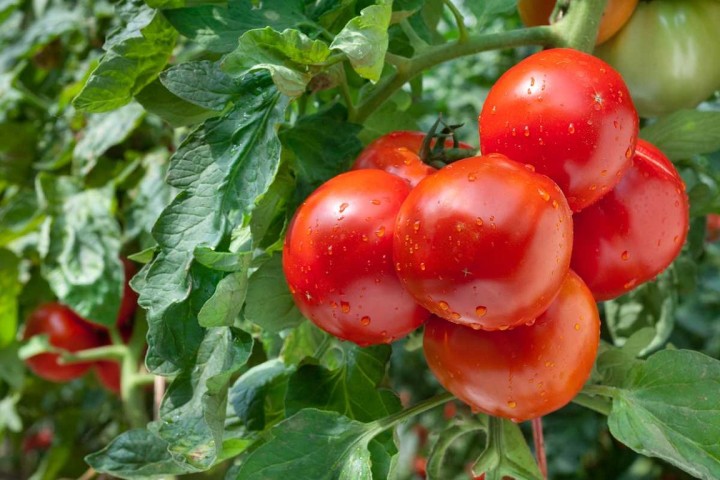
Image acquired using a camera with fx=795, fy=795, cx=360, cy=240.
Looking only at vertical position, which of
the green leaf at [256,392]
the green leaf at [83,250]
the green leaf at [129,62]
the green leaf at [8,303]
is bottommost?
the green leaf at [8,303]

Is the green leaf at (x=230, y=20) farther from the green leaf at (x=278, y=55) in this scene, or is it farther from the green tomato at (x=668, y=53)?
the green tomato at (x=668, y=53)

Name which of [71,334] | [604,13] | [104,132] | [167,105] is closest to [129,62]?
[167,105]

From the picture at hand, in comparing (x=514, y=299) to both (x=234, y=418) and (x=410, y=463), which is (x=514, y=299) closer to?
(x=234, y=418)

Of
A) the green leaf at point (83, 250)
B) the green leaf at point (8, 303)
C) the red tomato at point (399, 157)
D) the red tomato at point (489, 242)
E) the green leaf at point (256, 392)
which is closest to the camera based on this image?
the red tomato at point (489, 242)

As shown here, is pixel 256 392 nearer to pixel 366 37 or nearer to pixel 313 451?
pixel 313 451

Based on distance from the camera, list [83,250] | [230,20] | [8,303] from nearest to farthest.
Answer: [230,20]
[83,250]
[8,303]

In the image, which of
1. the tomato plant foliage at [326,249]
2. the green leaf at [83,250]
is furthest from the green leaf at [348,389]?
the green leaf at [83,250]

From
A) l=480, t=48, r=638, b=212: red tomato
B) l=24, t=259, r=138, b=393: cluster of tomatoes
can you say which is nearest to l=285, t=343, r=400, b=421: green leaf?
l=480, t=48, r=638, b=212: red tomato
